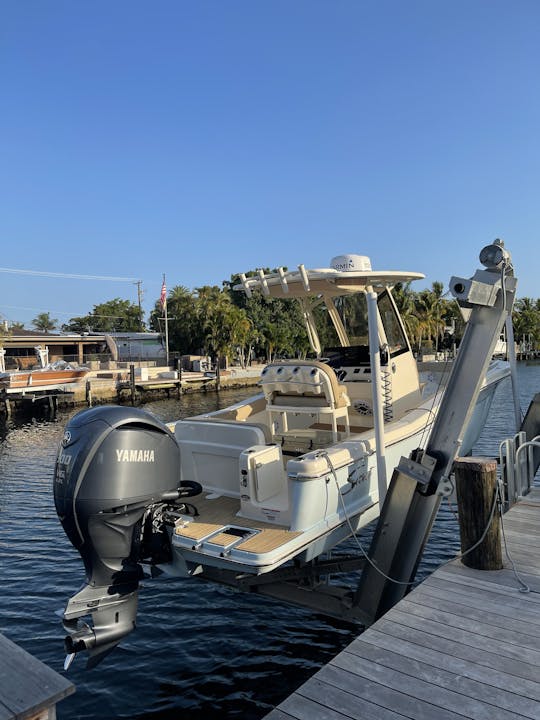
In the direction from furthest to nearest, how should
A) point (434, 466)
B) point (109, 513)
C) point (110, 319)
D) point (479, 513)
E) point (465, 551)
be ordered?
point (110, 319) < point (434, 466) < point (465, 551) < point (479, 513) < point (109, 513)

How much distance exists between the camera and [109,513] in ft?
14.2

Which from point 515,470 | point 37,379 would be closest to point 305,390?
point 515,470

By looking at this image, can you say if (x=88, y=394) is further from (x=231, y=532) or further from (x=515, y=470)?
(x=231, y=532)

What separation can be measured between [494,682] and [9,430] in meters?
24.7

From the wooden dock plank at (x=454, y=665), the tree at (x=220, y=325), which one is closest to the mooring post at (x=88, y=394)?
the tree at (x=220, y=325)

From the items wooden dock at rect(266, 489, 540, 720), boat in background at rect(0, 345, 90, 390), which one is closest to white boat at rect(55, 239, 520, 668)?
wooden dock at rect(266, 489, 540, 720)

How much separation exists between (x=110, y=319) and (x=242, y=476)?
8259 cm

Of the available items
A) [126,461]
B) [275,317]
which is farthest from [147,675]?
[275,317]

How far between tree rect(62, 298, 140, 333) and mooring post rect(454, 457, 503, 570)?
8027 centimetres

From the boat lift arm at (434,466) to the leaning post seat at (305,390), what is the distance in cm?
160

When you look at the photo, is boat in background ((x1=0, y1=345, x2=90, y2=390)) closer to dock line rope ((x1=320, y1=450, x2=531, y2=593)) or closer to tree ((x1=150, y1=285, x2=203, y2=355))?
tree ((x1=150, y1=285, x2=203, y2=355))

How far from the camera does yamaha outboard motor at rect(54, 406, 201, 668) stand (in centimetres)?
422

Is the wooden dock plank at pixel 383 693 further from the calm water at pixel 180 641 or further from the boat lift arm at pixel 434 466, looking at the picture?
the calm water at pixel 180 641

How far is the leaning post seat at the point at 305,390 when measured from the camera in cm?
656
